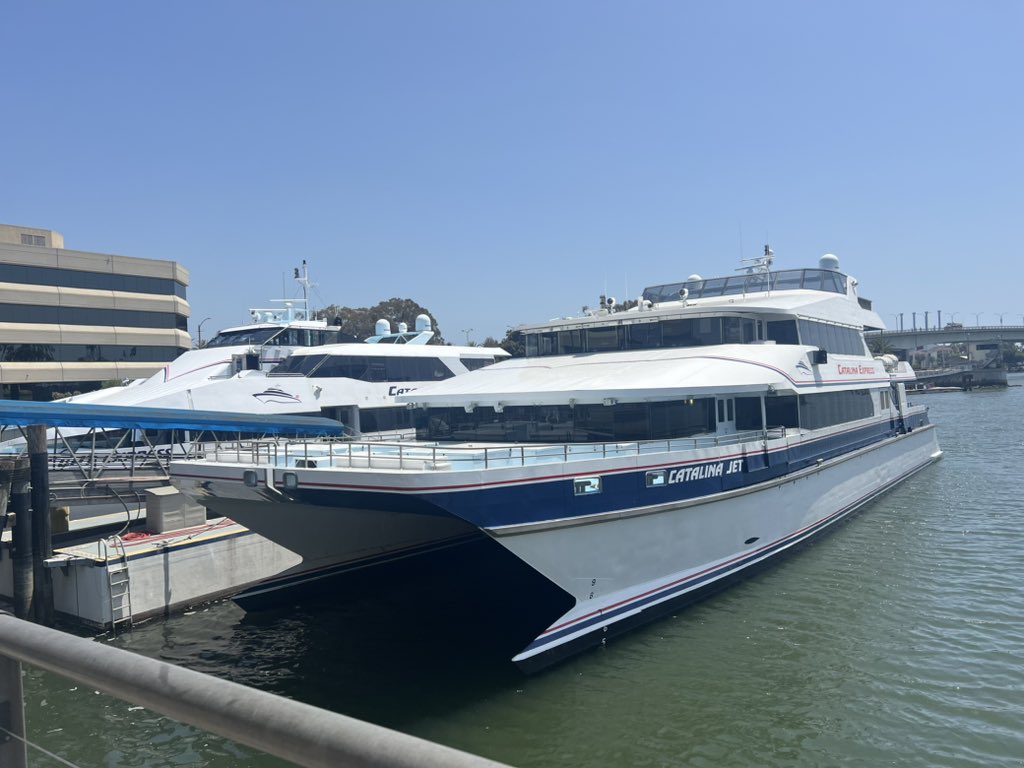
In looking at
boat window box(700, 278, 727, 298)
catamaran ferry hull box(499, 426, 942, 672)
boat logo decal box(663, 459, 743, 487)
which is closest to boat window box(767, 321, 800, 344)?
catamaran ferry hull box(499, 426, 942, 672)

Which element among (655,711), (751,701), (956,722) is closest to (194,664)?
(655,711)

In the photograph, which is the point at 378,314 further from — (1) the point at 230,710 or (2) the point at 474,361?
(1) the point at 230,710

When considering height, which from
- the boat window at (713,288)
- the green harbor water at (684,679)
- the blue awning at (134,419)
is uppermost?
the boat window at (713,288)

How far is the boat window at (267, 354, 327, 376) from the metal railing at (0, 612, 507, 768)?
22225 mm

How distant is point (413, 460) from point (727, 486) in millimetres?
5873

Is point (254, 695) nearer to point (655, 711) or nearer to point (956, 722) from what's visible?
point (655, 711)

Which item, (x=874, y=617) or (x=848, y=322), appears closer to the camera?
(x=874, y=617)

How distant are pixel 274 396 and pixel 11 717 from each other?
69.7 ft

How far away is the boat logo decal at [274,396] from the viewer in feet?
73.5

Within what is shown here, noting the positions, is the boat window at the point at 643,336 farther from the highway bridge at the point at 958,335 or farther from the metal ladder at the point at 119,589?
the highway bridge at the point at 958,335

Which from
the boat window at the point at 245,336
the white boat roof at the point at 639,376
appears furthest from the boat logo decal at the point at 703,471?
the boat window at the point at 245,336

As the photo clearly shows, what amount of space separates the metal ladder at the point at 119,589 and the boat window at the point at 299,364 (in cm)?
1045

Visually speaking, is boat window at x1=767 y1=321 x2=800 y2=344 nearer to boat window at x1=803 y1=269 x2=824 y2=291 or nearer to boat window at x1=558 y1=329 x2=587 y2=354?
boat window at x1=558 y1=329 x2=587 y2=354

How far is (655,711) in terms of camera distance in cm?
948
